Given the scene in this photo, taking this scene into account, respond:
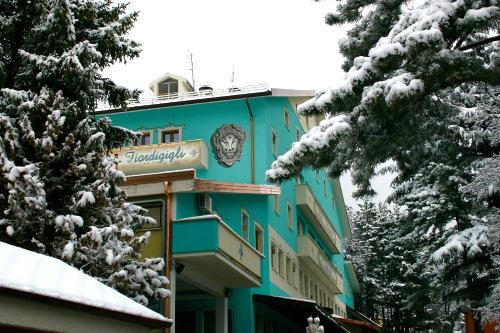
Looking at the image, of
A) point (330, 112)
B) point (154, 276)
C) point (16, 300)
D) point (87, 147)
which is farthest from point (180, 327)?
point (16, 300)

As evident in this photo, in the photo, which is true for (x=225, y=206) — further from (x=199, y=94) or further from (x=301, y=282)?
(x=301, y=282)

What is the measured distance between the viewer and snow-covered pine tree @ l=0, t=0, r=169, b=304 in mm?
12047

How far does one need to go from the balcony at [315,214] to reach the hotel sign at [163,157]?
21.8ft

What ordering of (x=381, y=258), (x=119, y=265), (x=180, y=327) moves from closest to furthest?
(x=119, y=265)
(x=180, y=327)
(x=381, y=258)

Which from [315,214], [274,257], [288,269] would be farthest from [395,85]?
[315,214]

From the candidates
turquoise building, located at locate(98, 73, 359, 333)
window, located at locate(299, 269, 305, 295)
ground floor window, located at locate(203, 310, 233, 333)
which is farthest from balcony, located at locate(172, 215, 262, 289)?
window, located at locate(299, 269, 305, 295)

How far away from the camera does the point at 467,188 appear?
674 inches

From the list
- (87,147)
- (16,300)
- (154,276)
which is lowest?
(16,300)

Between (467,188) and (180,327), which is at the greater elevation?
(467,188)

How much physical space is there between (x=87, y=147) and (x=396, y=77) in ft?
23.1

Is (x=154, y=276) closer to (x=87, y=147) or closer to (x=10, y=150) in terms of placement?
(x=87, y=147)

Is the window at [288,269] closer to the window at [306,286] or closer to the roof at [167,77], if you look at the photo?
the window at [306,286]

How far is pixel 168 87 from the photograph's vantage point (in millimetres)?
30156

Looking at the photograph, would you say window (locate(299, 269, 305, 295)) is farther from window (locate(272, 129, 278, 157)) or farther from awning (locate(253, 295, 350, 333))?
window (locate(272, 129, 278, 157))
